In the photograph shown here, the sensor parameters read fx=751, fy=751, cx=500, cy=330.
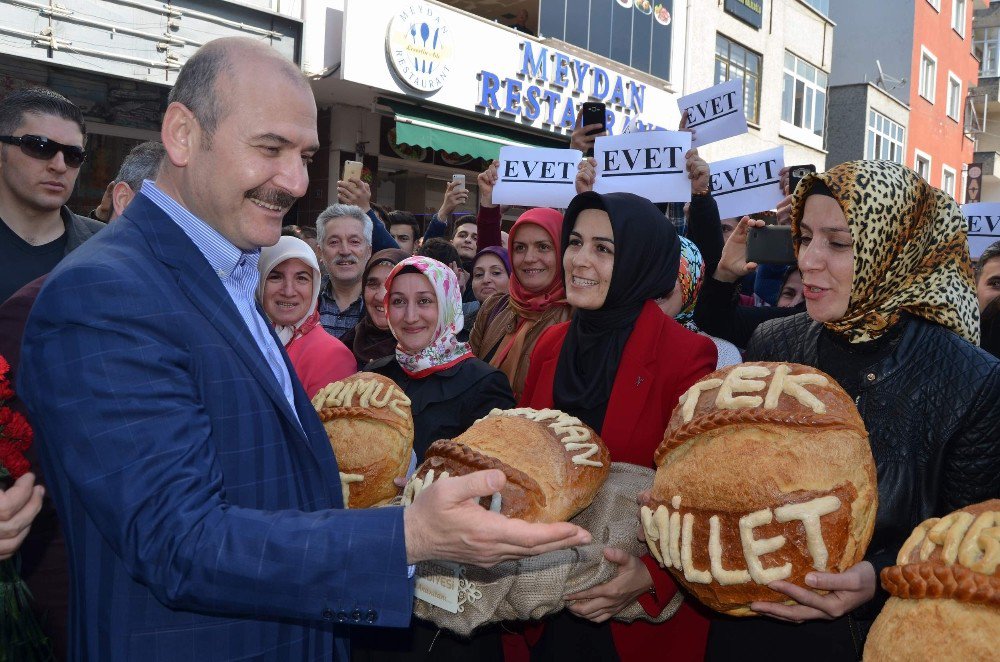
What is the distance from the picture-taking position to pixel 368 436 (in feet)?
7.47

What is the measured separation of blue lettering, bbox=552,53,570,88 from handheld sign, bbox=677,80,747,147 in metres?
10.1

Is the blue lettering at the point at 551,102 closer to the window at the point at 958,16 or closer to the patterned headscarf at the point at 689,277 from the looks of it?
the patterned headscarf at the point at 689,277

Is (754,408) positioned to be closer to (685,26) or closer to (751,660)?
(751,660)

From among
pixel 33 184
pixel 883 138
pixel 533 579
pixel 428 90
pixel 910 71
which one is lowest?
pixel 533 579

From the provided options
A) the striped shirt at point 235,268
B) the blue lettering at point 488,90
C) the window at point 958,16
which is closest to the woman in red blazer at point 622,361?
the striped shirt at point 235,268

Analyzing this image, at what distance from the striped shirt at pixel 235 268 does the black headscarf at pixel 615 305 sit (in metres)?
1.20

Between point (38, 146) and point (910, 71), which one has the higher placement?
point (910, 71)

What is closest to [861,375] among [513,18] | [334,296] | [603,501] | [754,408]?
[754,408]

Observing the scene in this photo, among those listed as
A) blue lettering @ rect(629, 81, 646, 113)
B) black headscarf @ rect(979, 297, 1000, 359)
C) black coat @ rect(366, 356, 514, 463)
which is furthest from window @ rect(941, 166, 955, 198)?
black coat @ rect(366, 356, 514, 463)

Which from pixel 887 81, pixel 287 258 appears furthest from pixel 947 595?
pixel 887 81

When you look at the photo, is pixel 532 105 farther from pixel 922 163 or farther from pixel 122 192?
pixel 922 163

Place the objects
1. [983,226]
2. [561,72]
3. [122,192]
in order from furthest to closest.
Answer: [561,72] < [983,226] < [122,192]

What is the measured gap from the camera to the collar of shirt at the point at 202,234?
1.61 m

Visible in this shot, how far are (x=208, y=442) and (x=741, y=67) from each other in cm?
2107
